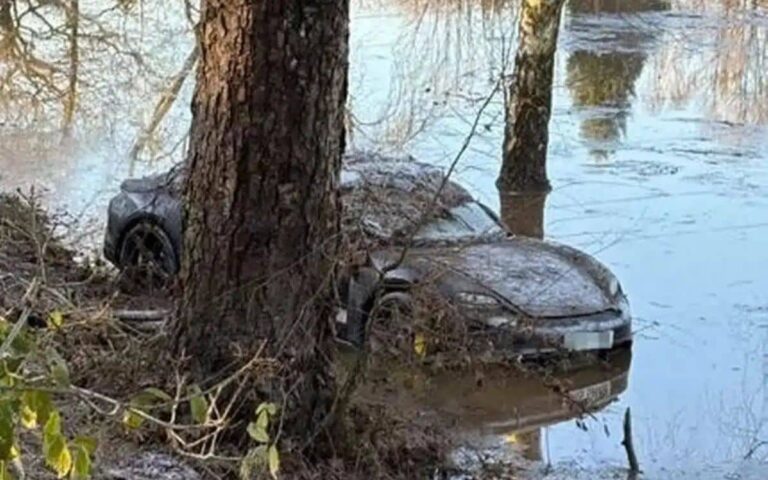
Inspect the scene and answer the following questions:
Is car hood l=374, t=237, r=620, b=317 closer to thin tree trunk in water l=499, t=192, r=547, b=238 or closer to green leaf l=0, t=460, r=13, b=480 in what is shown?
thin tree trunk in water l=499, t=192, r=547, b=238

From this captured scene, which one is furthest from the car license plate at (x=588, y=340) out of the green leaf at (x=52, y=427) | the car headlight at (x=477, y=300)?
the green leaf at (x=52, y=427)

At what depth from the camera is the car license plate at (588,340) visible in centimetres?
929

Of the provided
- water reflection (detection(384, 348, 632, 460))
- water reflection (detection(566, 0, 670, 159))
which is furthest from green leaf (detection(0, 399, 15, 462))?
water reflection (detection(566, 0, 670, 159))

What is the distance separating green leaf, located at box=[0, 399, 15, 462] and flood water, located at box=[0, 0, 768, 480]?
16.7ft

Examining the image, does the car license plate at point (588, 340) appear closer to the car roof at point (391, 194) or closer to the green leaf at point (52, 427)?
the car roof at point (391, 194)

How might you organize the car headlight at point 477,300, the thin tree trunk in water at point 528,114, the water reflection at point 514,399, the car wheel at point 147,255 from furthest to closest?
the thin tree trunk in water at point 528,114, the car wheel at point 147,255, the car headlight at point 477,300, the water reflection at point 514,399

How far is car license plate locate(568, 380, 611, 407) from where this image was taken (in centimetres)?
893

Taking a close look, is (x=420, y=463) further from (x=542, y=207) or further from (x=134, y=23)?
(x=134, y=23)

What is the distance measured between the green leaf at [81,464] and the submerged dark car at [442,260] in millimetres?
4031

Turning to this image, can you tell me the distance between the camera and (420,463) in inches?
270

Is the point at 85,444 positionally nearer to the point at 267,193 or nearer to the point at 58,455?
the point at 58,455

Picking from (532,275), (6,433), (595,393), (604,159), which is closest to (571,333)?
(595,393)

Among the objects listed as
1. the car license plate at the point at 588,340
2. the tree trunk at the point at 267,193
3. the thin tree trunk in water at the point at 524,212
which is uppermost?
the tree trunk at the point at 267,193

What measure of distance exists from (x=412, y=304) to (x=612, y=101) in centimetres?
1658
